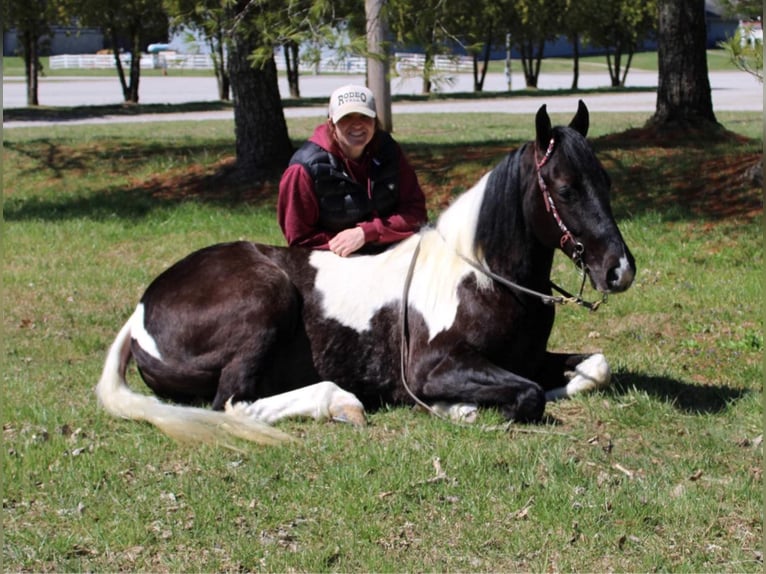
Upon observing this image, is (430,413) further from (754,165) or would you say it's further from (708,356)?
(754,165)

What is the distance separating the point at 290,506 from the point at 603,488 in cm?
A: 146

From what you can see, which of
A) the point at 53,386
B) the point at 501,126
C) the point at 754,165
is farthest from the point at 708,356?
the point at 501,126

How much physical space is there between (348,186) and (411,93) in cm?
3547

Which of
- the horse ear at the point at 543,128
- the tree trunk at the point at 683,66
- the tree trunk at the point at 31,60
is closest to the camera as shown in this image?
the horse ear at the point at 543,128

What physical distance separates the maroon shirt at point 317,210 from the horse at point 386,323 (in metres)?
0.13

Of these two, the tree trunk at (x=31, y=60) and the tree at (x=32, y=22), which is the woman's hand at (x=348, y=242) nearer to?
the tree at (x=32, y=22)

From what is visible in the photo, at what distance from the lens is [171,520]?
4648mm

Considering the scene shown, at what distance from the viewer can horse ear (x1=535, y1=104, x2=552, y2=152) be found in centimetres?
531

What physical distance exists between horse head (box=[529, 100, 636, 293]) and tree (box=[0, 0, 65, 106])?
23448 mm

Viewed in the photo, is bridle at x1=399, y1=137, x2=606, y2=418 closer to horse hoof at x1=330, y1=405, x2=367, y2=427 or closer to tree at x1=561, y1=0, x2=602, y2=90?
horse hoof at x1=330, y1=405, x2=367, y2=427

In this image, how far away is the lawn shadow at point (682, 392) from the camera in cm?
609

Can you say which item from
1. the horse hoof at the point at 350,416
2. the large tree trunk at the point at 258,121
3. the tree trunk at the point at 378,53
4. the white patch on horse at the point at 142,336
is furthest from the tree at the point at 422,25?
the horse hoof at the point at 350,416

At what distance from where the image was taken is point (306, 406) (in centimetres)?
591

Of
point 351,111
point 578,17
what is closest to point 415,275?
point 351,111
